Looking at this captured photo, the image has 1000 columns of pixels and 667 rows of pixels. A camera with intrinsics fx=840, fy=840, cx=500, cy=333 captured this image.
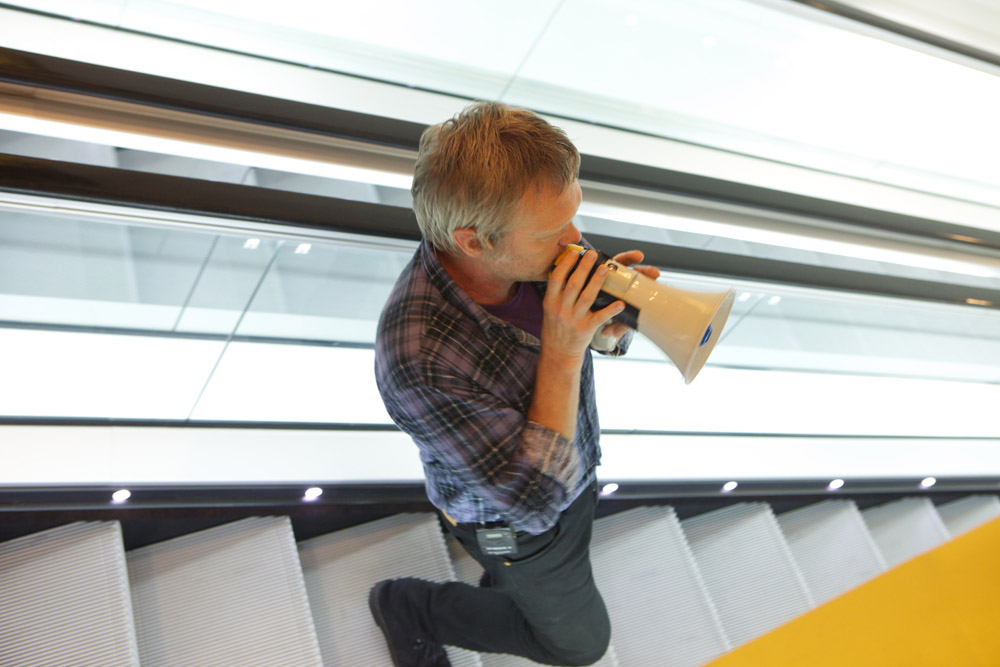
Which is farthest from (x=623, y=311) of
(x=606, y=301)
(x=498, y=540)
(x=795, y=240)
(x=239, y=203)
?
(x=795, y=240)

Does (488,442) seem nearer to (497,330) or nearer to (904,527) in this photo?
(497,330)

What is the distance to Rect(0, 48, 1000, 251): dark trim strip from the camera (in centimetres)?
→ 141

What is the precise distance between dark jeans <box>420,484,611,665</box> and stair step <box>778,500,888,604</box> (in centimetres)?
135

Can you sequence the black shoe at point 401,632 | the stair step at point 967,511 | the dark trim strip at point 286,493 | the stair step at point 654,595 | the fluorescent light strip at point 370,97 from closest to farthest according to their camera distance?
the dark trim strip at point 286,493, the black shoe at point 401,632, the stair step at point 654,595, the fluorescent light strip at point 370,97, the stair step at point 967,511

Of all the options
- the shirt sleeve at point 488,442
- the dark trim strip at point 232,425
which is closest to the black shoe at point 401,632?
the dark trim strip at point 232,425

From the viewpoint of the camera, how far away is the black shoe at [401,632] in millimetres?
2076

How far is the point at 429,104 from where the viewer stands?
138 inches

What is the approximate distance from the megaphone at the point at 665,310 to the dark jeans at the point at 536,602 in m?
0.48

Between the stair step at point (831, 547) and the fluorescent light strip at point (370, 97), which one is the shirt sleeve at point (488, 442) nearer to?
the fluorescent light strip at point (370, 97)

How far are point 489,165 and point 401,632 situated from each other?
1316mm

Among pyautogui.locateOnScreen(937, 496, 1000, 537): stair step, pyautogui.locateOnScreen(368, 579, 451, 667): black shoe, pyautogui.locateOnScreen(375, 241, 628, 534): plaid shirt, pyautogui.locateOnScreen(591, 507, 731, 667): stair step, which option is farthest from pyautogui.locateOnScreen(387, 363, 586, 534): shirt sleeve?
pyautogui.locateOnScreen(937, 496, 1000, 537): stair step

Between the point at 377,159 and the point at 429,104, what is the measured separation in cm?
198

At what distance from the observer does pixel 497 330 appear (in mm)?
1450

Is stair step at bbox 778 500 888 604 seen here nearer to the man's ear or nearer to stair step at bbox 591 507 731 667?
stair step at bbox 591 507 731 667
